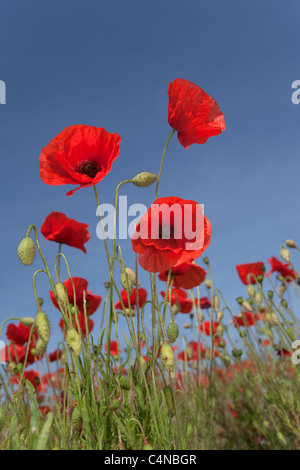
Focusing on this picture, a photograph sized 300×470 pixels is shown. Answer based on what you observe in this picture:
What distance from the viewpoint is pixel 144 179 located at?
1.31m

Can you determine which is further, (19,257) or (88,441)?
(19,257)

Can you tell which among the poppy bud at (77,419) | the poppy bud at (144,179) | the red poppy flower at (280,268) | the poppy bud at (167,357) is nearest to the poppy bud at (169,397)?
the poppy bud at (167,357)

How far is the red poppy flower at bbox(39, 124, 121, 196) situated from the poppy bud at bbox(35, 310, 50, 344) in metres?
0.38

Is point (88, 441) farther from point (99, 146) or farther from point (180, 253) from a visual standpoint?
point (99, 146)

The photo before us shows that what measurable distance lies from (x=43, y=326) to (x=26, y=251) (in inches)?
9.0

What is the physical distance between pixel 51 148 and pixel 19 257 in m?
0.37

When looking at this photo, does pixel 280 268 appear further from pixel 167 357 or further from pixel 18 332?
pixel 167 357

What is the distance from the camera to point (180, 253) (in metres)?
1.40

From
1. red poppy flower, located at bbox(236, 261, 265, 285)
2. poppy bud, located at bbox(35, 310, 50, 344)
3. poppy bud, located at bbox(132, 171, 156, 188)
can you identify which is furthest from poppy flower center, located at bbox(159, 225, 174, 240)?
red poppy flower, located at bbox(236, 261, 265, 285)

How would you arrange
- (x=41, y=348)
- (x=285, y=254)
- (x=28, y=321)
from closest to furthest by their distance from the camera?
(x=41, y=348) < (x=28, y=321) < (x=285, y=254)

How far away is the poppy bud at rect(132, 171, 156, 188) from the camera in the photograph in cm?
131

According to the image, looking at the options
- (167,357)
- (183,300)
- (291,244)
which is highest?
(291,244)

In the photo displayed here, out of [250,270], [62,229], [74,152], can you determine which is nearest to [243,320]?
[250,270]
